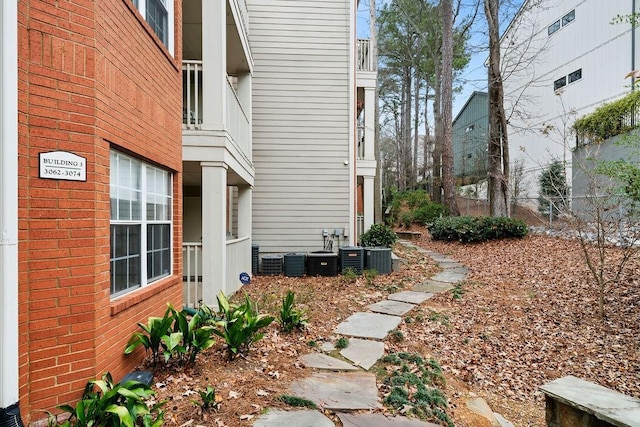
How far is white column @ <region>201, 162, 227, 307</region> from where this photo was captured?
5926mm

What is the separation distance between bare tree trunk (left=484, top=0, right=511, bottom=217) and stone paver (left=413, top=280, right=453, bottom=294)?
7.33 meters

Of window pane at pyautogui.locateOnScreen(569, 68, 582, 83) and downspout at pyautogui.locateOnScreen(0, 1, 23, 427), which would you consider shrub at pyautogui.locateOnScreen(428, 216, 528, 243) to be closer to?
window pane at pyautogui.locateOnScreen(569, 68, 582, 83)

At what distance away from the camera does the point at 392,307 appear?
6613mm

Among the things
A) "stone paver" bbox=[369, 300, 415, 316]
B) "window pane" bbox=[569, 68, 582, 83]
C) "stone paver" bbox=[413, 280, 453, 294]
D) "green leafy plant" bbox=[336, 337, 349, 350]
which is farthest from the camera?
"window pane" bbox=[569, 68, 582, 83]

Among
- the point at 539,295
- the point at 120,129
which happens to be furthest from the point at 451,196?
the point at 120,129

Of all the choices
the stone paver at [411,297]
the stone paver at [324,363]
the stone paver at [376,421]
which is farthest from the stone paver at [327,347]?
the stone paver at [411,297]

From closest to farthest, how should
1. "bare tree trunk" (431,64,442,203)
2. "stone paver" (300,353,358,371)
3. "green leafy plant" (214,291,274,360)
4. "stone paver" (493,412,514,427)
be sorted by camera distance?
"stone paver" (493,412,514,427) → "green leafy plant" (214,291,274,360) → "stone paver" (300,353,358,371) → "bare tree trunk" (431,64,442,203)

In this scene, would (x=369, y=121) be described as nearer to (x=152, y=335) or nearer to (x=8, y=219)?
(x=152, y=335)

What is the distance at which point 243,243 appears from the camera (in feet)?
26.6

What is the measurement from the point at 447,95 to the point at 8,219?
16374 millimetres

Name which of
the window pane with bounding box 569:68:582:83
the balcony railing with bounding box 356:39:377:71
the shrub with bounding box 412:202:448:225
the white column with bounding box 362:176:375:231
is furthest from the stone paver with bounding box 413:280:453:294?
the window pane with bounding box 569:68:582:83

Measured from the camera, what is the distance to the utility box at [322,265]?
9188 mm

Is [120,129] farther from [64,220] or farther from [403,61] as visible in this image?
[403,61]

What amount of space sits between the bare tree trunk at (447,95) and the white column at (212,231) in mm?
12513
